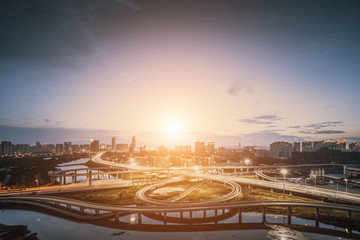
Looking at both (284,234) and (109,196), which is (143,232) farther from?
(109,196)

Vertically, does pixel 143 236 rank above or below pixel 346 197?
below

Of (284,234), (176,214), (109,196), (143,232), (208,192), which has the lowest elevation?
(109,196)

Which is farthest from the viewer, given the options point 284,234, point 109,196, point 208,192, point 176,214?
point 208,192

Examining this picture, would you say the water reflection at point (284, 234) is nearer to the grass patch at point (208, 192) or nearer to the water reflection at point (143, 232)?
the water reflection at point (143, 232)

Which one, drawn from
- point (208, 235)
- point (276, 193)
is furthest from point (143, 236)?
point (276, 193)

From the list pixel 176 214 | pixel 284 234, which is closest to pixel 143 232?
Result: pixel 176 214

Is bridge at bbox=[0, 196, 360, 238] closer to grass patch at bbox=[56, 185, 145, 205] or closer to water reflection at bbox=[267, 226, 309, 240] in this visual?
water reflection at bbox=[267, 226, 309, 240]

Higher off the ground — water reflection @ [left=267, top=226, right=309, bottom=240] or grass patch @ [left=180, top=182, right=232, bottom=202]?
water reflection @ [left=267, top=226, right=309, bottom=240]

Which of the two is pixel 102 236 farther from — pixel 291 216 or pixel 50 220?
pixel 291 216

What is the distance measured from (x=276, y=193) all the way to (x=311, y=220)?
21040 millimetres

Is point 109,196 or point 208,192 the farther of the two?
point 208,192

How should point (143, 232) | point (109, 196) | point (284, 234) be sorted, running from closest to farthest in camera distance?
point (284, 234) < point (143, 232) < point (109, 196)

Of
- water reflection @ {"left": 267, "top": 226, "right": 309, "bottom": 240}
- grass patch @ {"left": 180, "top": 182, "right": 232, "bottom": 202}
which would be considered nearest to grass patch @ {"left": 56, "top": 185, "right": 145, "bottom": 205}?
grass patch @ {"left": 180, "top": 182, "right": 232, "bottom": 202}

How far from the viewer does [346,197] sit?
2110 inches
